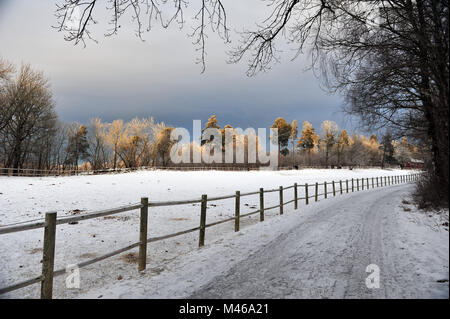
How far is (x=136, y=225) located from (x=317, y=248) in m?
5.91

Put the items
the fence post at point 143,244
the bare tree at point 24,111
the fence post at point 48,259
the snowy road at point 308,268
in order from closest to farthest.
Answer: the fence post at point 48,259 < the snowy road at point 308,268 < the fence post at point 143,244 < the bare tree at point 24,111

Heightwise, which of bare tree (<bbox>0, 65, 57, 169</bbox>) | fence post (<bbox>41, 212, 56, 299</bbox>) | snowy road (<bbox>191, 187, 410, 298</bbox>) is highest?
bare tree (<bbox>0, 65, 57, 169</bbox>)

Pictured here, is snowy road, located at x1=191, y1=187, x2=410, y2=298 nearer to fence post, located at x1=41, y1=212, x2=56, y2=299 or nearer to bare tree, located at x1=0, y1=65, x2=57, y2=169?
fence post, located at x1=41, y1=212, x2=56, y2=299

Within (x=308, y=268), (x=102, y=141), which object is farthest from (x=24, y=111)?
(x=308, y=268)

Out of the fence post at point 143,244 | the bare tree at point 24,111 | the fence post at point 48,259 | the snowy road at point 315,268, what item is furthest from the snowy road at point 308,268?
the bare tree at point 24,111

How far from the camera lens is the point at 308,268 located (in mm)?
3938

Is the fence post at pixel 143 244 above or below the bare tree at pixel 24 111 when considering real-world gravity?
below

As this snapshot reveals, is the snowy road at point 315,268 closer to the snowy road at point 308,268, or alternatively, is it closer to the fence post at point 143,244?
the snowy road at point 308,268

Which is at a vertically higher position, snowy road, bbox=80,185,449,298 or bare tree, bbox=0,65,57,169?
bare tree, bbox=0,65,57,169

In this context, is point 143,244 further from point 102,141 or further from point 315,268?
point 102,141

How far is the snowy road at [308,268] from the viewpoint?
315 cm

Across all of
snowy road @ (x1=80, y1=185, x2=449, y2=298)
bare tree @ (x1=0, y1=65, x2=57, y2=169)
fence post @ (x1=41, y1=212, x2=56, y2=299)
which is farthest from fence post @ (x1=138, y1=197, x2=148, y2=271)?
bare tree @ (x1=0, y1=65, x2=57, y2=169)

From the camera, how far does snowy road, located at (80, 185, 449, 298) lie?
315 centimetres
